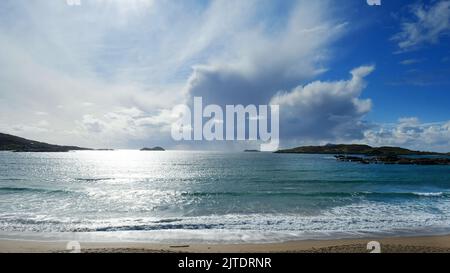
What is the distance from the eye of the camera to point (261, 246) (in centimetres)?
1074

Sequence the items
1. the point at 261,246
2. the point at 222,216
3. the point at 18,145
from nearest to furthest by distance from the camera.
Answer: the point at 261,246, the point at 222,216, the point at 18,145

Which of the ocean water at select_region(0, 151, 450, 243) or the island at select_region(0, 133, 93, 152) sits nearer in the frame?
the ocean water at select_region(0, 151, 450, 243)

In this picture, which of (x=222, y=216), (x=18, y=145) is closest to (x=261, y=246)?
(x=222, y=216)

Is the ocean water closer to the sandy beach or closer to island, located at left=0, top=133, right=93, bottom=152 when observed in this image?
the sandy beach

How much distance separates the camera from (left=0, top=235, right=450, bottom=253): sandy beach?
32.7 ft

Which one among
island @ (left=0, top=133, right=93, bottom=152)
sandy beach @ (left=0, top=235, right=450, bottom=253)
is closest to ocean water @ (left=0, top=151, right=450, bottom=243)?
sandy beach @ (left=0, top=235, right=450, bottom=253)

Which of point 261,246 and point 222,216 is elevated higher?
point 261,246

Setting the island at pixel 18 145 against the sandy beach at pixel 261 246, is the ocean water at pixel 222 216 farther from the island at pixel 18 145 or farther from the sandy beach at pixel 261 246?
the island at pixel 18 145

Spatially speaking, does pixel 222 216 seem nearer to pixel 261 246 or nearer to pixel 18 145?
pixel 261 246

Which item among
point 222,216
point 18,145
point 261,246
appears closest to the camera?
point 261,246

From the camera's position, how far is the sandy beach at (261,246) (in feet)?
32.7

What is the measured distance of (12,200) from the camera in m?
20.9

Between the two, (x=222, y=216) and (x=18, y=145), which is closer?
(x=222, y=216)
